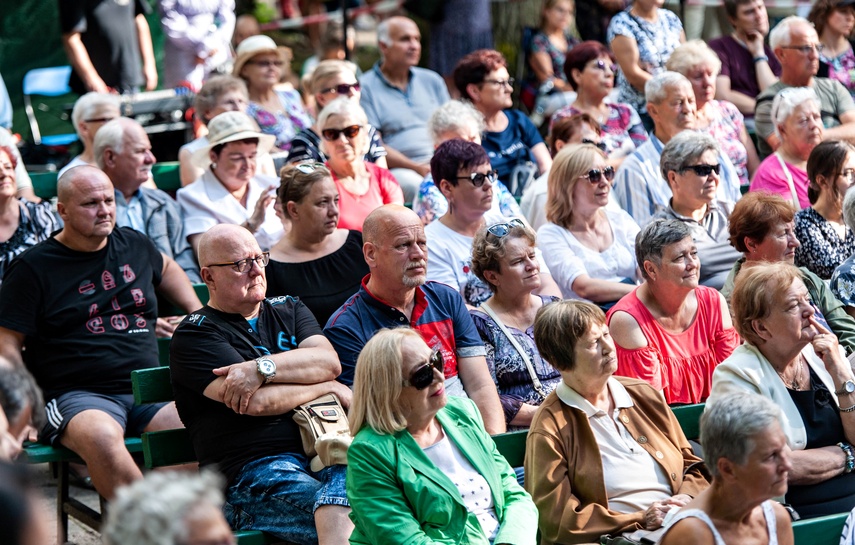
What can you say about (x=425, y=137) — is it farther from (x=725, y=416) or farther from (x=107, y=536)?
(x=107, y=536)

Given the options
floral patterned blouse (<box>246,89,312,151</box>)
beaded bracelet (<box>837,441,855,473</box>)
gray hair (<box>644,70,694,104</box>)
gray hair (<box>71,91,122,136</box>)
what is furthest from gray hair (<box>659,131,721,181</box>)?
gray hair (<box>71,91,122,136</box>)

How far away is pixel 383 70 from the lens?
7613 mm

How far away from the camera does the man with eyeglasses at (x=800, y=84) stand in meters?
7.21

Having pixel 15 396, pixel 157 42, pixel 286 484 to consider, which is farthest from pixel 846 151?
pixel 157 42

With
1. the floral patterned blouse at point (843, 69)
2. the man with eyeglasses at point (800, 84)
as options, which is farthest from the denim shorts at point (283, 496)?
the floral patterned blouse at point (843, 69)

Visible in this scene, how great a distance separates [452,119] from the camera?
6.11 metres

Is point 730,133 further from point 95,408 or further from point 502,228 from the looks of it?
point 95,408

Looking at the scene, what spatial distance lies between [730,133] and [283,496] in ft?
14.2

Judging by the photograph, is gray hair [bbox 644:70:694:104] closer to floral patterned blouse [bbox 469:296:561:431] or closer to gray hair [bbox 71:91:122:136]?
floral patterned blouse [bbox 469:296:561:431]

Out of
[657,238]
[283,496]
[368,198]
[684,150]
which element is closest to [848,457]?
[657,238]

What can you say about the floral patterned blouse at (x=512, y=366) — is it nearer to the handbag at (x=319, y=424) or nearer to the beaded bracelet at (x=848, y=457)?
the handbag at (x=319, y=424)

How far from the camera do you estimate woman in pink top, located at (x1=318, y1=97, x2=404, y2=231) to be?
5.86 m

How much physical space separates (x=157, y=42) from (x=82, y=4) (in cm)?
168

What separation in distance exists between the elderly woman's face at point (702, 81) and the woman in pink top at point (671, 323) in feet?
8.26
